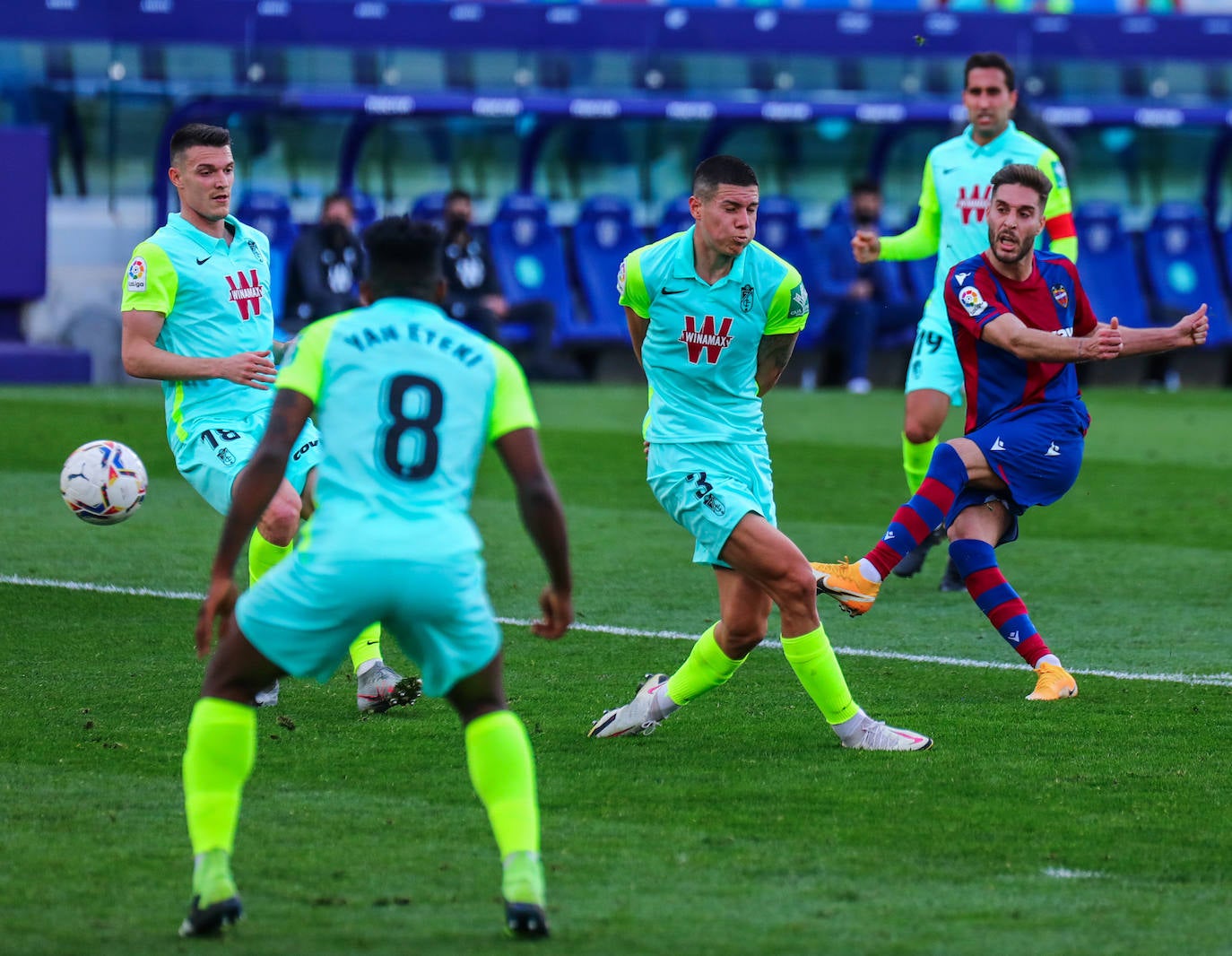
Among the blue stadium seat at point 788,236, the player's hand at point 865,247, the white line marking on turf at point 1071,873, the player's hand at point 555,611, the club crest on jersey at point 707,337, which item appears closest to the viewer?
the player's hand at point 555,611

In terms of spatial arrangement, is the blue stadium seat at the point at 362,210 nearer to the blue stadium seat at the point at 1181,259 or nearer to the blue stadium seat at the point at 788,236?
the blue stadium seat at the point at 788,236

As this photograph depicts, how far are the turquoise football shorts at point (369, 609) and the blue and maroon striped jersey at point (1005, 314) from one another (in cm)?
337

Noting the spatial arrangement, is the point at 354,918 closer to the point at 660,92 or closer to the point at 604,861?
the point at 604,861

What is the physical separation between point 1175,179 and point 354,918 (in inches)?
882

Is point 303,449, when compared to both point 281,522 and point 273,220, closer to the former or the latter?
point 281,522

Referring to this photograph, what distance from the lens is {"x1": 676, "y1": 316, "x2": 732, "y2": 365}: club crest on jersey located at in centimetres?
628

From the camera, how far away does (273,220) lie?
20719 mm

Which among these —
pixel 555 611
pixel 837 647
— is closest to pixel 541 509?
pixel 555 611

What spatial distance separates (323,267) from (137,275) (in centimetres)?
1035

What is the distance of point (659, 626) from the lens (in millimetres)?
8555

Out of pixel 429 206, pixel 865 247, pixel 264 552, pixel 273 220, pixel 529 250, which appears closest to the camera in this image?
pixel 264 552

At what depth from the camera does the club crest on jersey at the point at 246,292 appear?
23.8ft

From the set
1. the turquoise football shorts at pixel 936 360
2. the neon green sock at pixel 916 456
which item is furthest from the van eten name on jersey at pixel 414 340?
the neon green sock at pixel 916 456

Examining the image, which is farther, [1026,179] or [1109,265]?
[1109,265]
